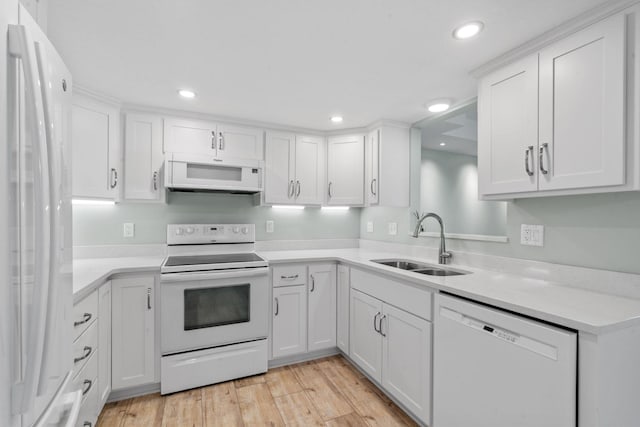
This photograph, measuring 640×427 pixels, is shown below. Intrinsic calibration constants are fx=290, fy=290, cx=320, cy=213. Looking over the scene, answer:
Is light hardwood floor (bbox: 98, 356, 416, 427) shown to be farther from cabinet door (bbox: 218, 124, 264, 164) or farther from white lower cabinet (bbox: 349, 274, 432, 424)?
Result: cabinet door (bbox: 218, 124, 264, 164)

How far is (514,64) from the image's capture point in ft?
5.29

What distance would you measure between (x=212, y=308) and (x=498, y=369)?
1879mm

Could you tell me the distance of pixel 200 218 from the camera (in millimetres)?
2789

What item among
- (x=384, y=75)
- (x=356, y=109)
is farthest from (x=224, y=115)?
(x=384, y=75)

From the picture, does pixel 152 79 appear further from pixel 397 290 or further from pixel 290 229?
pixel 397 290

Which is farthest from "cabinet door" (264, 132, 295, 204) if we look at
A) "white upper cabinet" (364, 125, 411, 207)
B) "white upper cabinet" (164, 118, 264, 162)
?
"white upper cabinet" (364, 125, 411, 207)

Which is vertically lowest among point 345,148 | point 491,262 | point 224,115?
point 491,262

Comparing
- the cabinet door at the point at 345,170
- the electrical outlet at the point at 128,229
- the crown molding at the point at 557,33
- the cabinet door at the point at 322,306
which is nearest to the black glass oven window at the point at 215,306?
the cabinet door at the point at 322,306

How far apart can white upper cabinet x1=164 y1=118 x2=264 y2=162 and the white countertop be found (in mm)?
1045

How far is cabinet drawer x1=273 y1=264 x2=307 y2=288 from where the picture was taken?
8.12ft

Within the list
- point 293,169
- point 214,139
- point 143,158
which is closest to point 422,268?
point 293,169

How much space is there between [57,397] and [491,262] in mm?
2263

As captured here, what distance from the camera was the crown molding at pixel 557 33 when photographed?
1228 millimetres

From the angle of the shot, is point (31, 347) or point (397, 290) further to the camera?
point (397, 290)
